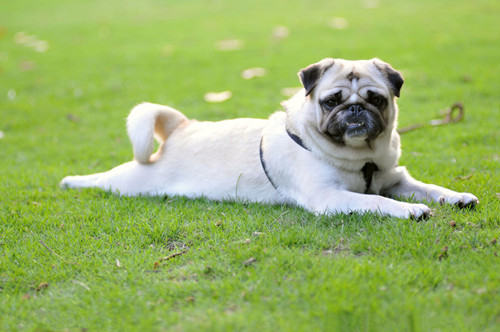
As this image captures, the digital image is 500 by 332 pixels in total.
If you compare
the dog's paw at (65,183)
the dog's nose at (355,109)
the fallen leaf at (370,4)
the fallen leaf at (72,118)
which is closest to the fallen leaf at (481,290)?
the dog's nose at (355,109)

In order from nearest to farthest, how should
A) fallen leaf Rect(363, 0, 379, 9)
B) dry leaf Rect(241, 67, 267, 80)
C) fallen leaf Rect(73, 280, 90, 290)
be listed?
fallen leaf Rect(73, 280, 90, 290)
dry leaf Rect(241, 67, 267, 80)
fallen leaf Rect(363, 0, 379, 9)

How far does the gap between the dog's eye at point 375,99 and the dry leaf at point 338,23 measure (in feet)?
32.7

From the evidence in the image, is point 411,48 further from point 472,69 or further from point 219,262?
point 219,262

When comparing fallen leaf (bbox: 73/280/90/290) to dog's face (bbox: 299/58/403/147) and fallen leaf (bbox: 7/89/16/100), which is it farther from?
fallen leaf (bbox: 7/89/16/100)

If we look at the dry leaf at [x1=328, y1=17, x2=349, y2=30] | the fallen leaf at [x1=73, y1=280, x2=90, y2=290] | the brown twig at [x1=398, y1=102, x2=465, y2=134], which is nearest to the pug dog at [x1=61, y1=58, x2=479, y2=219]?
the fallen leaf at [x1=73, y1=280, x2=90, y2=290]

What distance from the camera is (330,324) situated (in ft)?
10.2

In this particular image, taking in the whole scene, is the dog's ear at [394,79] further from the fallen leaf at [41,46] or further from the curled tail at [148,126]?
the fallen leaf at [41,46]

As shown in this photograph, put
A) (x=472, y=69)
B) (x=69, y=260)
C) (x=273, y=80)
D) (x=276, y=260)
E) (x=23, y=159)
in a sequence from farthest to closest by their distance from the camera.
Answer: (x=273, y=80) < (x=472, y=69) < (x=23, y=159) < (x=69, y=260) < (x=276, y=260)

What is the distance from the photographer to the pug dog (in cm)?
471

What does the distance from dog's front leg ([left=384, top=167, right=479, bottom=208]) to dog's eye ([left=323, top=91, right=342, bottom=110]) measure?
3.07ft

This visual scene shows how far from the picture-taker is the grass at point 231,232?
3.34 meters

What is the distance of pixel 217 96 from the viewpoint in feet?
32.1

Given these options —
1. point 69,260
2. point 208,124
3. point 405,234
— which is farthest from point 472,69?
point 69,260

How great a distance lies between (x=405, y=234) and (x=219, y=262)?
1391mm
